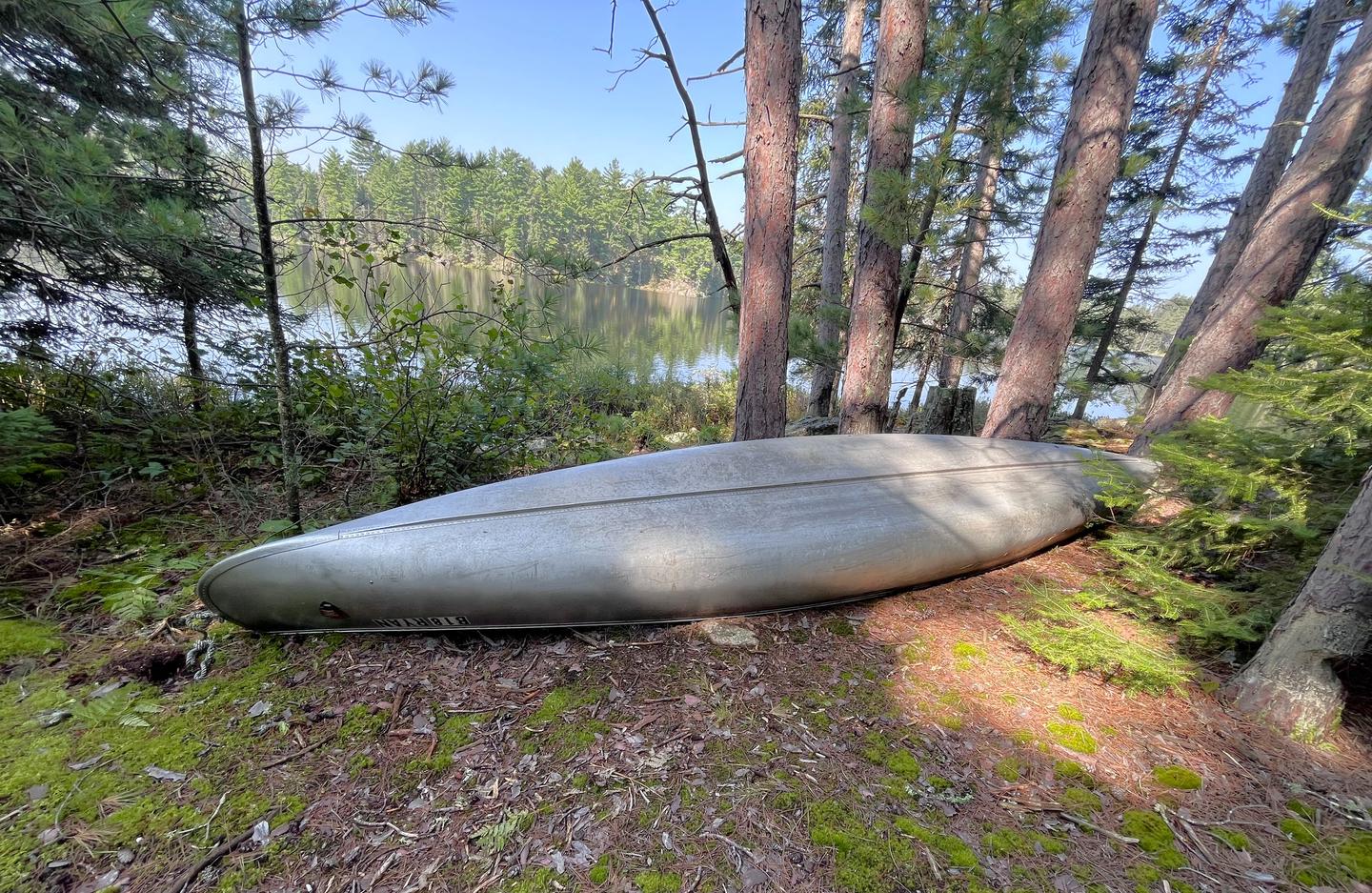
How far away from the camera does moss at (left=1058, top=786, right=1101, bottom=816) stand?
1.35 meters

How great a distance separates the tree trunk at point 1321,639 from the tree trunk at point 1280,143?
4.33 metres

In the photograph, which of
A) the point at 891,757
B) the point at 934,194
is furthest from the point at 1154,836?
the point at 934,194

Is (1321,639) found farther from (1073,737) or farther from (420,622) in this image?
(420,622)

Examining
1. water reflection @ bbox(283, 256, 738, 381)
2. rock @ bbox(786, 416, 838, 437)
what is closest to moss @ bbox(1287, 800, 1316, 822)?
water reflection @ bbox(283, 256, 738, 381)

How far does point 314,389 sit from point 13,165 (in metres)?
1.30

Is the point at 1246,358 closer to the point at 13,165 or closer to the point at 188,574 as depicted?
the point at 188,574

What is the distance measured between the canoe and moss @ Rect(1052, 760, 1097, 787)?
2.85 ft

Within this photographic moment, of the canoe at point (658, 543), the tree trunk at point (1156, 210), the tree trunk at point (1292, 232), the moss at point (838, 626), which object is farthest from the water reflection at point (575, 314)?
the tree trunk at point (1156, 210)

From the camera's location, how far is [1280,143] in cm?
546

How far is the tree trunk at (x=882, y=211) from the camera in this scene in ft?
10.9

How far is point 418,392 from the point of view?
8.41 feet

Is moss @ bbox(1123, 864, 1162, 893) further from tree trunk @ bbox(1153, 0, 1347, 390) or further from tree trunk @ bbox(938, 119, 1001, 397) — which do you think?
tree trunk @ bbox(1153, 0, 1347, 390)

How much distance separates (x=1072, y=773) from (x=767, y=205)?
3.46m

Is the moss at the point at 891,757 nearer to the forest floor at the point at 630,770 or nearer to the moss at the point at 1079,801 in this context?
the forest floor at the point at 630,770
